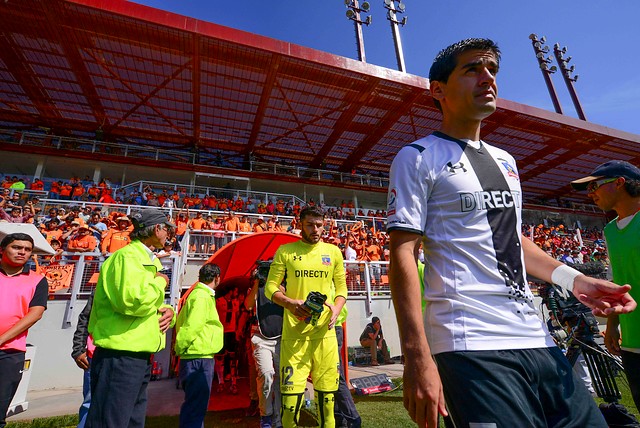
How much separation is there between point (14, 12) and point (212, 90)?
7.15 m

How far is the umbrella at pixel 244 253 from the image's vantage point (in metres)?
6.23

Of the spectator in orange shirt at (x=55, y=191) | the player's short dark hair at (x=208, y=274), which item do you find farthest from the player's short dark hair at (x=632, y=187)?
the spectator in orange shirt at (x=55, y=191)

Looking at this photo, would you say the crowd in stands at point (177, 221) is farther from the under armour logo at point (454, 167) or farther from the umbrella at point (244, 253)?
the under armour logo at point (454, 167)

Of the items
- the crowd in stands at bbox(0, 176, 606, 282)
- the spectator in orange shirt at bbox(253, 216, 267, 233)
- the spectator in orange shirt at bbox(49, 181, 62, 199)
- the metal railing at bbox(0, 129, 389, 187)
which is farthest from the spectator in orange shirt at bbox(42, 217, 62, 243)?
the metal railing at bbox(0, 129, 389, 187)

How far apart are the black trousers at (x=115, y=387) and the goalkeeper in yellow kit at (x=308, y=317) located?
3.96 feet

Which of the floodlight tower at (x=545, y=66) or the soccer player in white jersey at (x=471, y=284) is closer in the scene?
the soccer player in white jersey at (x=471, y=284)

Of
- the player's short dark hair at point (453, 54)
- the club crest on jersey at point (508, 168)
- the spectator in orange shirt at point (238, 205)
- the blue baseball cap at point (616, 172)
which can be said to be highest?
the spectator in orange shirt at point (238, 205)

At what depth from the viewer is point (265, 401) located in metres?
4.03

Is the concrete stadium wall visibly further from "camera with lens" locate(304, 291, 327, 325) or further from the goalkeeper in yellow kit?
"camera with lens" locate(304, 291, 327, 325)

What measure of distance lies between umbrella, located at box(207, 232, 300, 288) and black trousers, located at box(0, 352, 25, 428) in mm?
3110

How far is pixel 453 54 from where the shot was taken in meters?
1.60

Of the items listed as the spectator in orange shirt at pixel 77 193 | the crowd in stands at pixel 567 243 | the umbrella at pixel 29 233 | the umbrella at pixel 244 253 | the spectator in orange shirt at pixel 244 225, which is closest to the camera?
the umbrella at pixel 244 253

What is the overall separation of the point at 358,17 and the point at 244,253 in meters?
21.1

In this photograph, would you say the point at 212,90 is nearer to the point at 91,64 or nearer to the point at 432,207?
the point at 91,64
